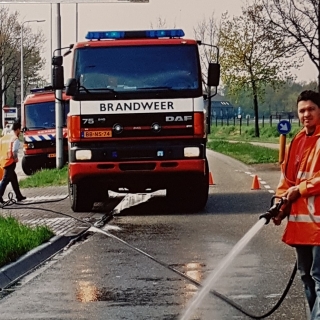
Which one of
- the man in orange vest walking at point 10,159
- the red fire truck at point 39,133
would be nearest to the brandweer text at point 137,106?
the man in orange vest walking at point 10,159

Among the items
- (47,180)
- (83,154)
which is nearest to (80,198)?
(83,154)

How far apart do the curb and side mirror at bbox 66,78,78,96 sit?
335 cm

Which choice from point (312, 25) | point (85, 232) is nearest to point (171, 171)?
point (85, 232)

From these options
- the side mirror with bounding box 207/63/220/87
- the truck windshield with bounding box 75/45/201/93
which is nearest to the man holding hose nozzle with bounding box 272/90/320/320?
the truck windshield with bounding box 75/45/201/93

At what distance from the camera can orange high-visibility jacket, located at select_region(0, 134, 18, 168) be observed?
20.7 meters

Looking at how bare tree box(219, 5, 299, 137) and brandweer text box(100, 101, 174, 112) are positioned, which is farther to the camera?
bare tree box(219, 5, 299, 137)

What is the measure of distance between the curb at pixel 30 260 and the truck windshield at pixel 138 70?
3705 millimetres

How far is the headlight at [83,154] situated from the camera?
16.9m

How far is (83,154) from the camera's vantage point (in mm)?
16891

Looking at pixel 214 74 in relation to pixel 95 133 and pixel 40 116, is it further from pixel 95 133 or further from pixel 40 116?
pixel 40 116

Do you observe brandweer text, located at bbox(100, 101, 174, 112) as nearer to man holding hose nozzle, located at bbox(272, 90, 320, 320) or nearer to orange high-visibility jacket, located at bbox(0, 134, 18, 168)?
orange high-visibility jacket, located at bbox(0, 134, 18, 168)

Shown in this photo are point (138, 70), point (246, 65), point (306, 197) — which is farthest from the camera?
point (246, 65)

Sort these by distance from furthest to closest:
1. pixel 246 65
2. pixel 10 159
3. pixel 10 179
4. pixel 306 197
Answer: pixel 246 65 < pixel 10 159 < pixel 10 179 < pixel 306 197

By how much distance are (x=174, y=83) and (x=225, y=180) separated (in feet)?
37.8
